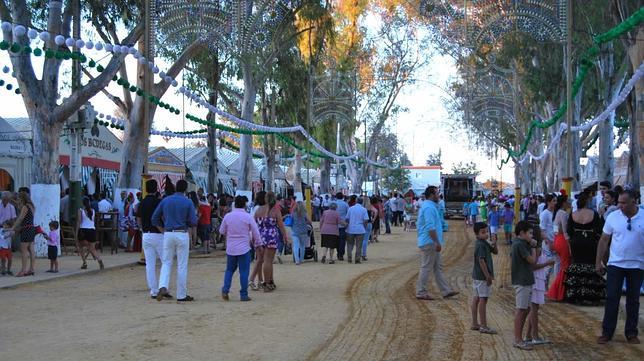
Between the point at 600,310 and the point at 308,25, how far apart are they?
71.9 ft

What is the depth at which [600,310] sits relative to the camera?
1091 centimetres

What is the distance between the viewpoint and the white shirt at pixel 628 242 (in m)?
8.25

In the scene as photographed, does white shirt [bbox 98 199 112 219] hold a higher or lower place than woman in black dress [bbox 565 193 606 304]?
higher

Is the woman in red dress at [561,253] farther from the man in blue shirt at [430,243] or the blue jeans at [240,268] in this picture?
the blue jeans at [240,268]

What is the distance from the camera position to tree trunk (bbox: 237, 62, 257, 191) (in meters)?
29.2

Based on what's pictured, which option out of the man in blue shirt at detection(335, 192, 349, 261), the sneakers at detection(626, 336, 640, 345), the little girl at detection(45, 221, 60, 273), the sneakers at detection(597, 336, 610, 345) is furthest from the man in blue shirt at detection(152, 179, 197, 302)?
the man in blue shirt at detection(335, 192, 349, 261)

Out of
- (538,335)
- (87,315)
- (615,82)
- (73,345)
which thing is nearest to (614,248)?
(538,335)

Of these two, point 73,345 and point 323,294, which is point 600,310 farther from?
point 73,345

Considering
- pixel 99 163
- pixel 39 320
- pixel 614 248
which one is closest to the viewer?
pixel 614 248

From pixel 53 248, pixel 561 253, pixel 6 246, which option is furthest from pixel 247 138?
pixel 561 253

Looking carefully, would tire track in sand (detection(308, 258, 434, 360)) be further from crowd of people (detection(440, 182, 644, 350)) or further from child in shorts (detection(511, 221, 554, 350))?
child in shorts (detection(511, 221, 554, 350))

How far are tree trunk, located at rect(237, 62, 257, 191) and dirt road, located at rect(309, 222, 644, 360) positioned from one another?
16.6 meters

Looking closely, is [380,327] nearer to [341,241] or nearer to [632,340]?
[632,340]

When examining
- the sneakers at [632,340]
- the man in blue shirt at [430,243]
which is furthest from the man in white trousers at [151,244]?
the sneakers at [632,340]
